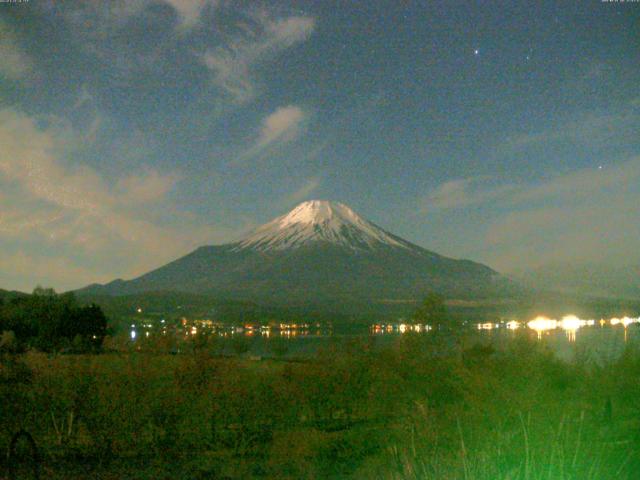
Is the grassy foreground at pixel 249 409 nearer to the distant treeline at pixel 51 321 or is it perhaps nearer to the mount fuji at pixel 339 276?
the distant treeline at pixel 51 321

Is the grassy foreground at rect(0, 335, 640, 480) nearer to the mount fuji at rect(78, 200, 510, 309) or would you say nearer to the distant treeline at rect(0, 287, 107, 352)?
the distant treeline at rect(0, 287, 107, 352)

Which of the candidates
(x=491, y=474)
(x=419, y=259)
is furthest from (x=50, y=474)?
(x=419, y=259)

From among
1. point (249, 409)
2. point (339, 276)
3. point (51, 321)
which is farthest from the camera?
point (339, 276)

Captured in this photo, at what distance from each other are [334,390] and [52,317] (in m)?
30.9

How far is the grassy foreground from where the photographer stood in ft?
42.0

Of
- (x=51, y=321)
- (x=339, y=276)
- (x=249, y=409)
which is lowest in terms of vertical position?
(x=249, y=409)

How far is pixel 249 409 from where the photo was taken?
16.5 metres

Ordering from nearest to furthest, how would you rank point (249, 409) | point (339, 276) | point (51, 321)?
point (249, 409) < point (51, 321) < point (339, 276)

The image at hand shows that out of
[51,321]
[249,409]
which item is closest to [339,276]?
[51,321]

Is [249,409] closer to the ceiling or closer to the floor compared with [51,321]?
closer to the floor

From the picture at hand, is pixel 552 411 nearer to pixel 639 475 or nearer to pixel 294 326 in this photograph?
pixel 639 475

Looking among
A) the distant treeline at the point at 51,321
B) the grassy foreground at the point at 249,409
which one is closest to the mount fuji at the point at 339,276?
the distant treeline at the point at 51,321

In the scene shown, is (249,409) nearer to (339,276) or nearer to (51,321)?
(51,321)

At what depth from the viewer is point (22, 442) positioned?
14.5 metres
